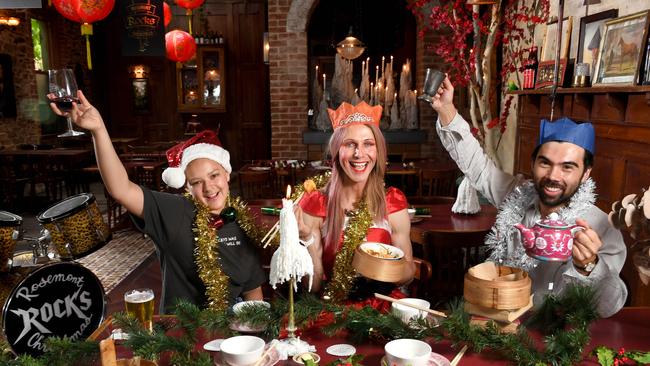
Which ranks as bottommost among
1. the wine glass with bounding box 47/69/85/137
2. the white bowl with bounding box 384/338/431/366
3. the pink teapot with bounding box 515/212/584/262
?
the white bowl with bounding box 384/338/431/366

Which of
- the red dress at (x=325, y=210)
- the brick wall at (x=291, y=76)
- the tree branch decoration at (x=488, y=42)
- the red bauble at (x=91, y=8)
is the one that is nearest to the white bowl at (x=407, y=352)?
the red dress at (x=325, y=210)

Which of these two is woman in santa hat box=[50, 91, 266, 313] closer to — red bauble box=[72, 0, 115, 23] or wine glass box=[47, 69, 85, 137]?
wine glass box=[47, 69, 85, 137]

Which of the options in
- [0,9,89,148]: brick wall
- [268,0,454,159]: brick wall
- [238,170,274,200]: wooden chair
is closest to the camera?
[238,170,274,200]: wooden chair

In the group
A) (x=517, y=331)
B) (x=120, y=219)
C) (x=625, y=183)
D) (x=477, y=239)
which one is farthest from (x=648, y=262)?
(x=120, y=219)

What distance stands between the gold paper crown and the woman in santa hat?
52 cm

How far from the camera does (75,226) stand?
197cm

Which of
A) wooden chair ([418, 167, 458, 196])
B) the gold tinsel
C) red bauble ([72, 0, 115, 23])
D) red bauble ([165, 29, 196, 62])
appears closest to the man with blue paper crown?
the gold tinsel

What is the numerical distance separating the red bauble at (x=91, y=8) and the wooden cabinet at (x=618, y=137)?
4.14 metres

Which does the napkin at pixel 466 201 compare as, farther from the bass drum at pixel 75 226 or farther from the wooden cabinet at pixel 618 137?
the bass drum at pixel 75 226

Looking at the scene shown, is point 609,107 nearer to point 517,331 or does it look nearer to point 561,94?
point 561,94

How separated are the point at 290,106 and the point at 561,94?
4022 mm

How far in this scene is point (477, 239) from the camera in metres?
2.78

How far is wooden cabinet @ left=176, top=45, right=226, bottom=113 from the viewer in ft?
37.3

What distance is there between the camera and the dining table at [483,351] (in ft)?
4.50
